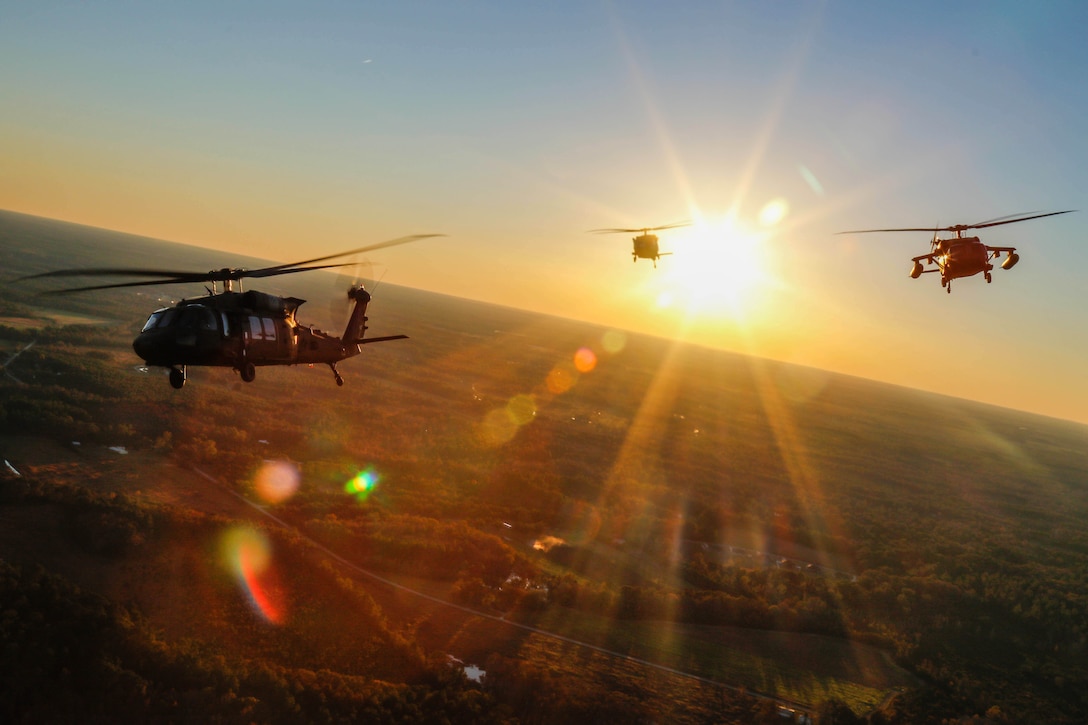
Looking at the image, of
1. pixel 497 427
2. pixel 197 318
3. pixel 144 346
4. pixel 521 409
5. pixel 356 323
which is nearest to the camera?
pixel 144 346

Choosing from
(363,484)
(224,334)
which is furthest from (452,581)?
(224,334)

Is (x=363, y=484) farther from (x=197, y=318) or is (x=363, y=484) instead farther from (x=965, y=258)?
(x=965, y=258)

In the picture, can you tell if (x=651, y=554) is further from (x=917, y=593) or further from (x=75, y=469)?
(x=75, y=469)

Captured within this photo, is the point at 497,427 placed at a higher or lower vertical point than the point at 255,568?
lower

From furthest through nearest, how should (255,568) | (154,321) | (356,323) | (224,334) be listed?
(255,568) → (356,323) → (224,334) → (154,321)

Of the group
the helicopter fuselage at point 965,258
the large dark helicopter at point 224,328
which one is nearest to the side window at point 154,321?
the large dark helicopter at point 224,328

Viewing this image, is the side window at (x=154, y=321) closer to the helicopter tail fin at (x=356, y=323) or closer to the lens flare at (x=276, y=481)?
the helicopter tail fin at (x=356, y=323)
